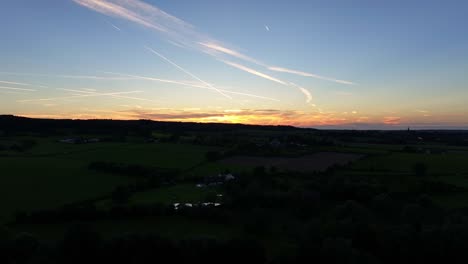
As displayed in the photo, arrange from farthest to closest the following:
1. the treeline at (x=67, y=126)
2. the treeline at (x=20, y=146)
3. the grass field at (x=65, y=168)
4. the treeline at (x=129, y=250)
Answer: the treeline at (x=67, y=126), the treeline at (x=20, y=146), the grass field at (x=65, y=168), the treeline at (x=129, y=250)

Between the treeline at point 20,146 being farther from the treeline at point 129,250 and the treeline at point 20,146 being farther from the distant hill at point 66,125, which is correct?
the treeline at point 129,250

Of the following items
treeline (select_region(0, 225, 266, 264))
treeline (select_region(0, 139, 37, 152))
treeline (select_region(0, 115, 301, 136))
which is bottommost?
treeline (select_region(0, 225, 266, 264))

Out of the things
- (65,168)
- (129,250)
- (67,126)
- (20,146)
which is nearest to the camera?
(129,250)

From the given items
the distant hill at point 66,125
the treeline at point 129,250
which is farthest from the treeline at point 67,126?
the treeline at point 129,250

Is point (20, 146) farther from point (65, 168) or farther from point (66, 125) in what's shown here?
point (66, 125)

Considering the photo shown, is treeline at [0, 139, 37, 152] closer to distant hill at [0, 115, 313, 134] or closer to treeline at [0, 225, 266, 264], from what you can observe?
distant hill at [0, 115, 313, 134]

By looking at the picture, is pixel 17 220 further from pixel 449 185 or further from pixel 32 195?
pixel 449 185

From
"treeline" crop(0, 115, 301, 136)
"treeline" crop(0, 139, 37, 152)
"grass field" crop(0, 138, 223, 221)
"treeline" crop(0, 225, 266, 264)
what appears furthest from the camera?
"treeline" crop(0, 115, 301, 136)

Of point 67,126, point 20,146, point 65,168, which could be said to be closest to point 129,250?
point 65,168

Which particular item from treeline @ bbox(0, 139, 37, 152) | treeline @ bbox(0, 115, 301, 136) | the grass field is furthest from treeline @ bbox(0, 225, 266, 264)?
treeline @ bbox(0, 115, 301, 136)

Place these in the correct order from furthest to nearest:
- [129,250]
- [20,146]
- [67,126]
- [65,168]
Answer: [67,126]
[20,146]
[65,168]
[129,250]

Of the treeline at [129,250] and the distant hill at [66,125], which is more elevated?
the distant hill at [66,125]
